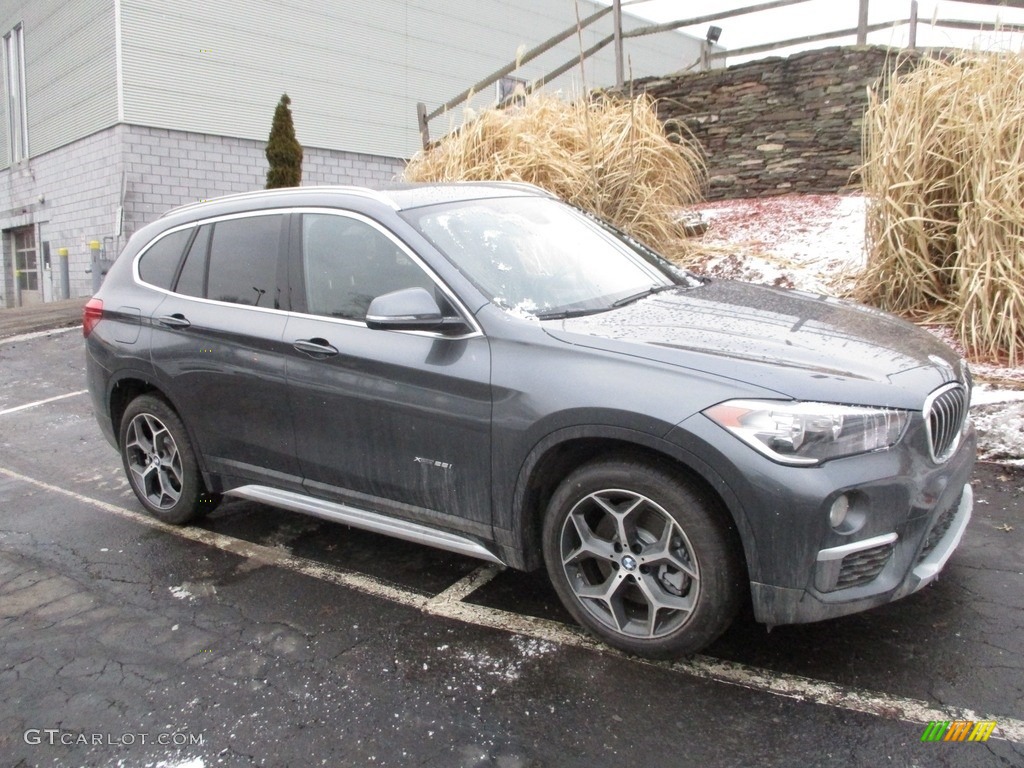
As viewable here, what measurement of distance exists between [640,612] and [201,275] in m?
2.85

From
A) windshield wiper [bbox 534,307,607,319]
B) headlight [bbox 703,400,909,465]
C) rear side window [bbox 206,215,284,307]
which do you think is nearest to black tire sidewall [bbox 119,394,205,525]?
rear side window [bbox 206,215,284,307]

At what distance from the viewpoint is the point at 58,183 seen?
810 inches

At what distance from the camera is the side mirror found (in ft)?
10.5

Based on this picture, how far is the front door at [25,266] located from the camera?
22.3 metres

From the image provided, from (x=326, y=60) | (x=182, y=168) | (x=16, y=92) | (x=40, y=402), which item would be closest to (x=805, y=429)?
(x=40, y=402)

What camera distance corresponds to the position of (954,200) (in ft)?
21.0

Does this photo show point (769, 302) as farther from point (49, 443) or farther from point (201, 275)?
point (49, 443)

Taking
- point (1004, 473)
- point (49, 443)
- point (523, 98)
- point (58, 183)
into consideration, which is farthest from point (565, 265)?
point (58, 183)

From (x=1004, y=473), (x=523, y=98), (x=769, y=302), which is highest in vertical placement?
(x=523, y=98)

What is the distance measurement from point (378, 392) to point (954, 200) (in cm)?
514

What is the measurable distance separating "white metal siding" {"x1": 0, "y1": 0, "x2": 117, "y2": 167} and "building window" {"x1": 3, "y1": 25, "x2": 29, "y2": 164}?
31 centimetres

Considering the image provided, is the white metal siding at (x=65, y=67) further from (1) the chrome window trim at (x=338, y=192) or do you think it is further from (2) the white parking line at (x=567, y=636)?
(2) the white parking line at (x=567, y=636)

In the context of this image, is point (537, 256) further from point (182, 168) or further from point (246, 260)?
point (182, 168)

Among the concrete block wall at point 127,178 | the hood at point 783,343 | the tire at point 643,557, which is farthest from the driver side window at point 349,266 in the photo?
the concrete block wall at point 127,178
